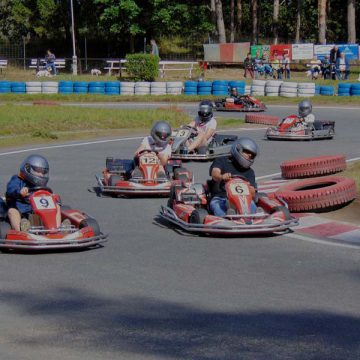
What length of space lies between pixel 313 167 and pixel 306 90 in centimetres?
1926

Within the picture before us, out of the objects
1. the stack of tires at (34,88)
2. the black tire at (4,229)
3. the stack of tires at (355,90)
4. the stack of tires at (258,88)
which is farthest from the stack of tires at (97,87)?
the black tire at (4,229)

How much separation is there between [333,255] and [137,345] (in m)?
3.41

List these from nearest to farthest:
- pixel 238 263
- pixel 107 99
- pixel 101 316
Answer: pixel 101 316 → pixel 238 263 → pixel 107 99

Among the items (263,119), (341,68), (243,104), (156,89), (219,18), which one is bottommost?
(263,119)

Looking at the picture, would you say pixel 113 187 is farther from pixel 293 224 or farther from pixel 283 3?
pixel 283 3

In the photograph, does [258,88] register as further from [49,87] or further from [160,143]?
[160,143]

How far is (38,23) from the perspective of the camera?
5403cm

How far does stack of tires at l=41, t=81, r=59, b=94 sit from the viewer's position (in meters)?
36.1

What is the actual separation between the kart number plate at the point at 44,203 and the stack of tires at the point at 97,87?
2679cm

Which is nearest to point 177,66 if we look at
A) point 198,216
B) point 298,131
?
point 298,131

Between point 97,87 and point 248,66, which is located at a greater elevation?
point 248,66

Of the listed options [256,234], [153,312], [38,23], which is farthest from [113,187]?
[38,23]

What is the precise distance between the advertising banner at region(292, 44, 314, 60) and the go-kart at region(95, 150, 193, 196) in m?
32.4

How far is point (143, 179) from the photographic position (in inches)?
496
